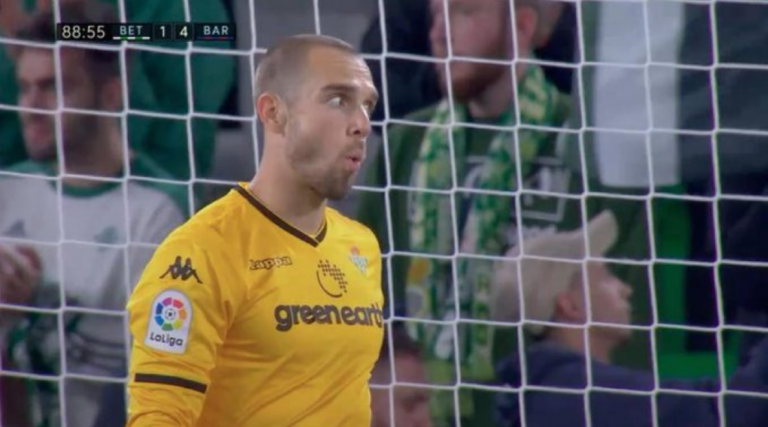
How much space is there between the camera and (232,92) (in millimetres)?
2902

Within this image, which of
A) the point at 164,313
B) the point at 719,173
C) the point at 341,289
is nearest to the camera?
the point at 164,313

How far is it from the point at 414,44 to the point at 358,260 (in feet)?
3.22

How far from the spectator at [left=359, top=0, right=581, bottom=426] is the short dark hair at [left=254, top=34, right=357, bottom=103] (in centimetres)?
99

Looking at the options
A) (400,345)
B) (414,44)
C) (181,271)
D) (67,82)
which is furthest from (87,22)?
(181,271)

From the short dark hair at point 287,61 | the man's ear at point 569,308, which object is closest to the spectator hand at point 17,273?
the man's ear at point 569,308

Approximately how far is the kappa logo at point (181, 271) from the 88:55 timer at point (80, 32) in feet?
4.26

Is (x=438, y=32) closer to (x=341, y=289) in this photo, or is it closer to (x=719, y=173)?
(x=719, y=173)

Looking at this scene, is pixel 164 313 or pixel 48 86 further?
pixel 48 86

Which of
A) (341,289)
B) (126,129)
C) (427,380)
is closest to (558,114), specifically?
(427,380)

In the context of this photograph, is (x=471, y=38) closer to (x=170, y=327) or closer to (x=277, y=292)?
(x=277, y=292)

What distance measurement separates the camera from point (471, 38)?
114 inches

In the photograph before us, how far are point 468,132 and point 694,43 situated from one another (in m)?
0.49

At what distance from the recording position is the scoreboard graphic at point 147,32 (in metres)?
2.91

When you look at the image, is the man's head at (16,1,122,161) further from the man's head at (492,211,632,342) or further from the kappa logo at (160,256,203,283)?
the kappa logo at (160,256,203,283)
